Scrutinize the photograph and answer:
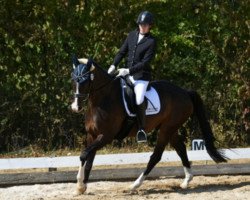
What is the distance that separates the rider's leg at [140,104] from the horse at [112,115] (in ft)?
0.46

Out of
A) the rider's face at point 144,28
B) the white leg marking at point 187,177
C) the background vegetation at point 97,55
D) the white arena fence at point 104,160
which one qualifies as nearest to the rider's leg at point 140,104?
the rider's face at point 144,28

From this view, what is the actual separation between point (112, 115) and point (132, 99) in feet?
1.23

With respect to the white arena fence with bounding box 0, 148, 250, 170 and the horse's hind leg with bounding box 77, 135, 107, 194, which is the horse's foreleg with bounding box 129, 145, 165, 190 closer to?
the horse's hind leg with bounding box 77, 135, 107, 194

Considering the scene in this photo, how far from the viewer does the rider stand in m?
7.80

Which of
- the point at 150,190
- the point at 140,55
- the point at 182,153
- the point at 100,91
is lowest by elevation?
the point at 150,190

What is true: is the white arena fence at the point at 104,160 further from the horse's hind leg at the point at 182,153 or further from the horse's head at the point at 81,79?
the horse's head at the point at 81,79

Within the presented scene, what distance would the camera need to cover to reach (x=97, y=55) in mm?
12422

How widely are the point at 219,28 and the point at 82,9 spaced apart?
3.03m

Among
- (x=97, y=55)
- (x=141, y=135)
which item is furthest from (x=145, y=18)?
(x=97, y=55)

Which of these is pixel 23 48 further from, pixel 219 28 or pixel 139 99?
pixel 139 99

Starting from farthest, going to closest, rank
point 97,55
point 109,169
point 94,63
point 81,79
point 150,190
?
point 97,55
point 109,169
point 150,190
point 94,63
point 81,79

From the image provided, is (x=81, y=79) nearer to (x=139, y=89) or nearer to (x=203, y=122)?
(x=139, y=89)

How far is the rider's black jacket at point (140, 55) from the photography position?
779cm

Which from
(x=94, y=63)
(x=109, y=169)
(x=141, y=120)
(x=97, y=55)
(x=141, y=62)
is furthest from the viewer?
(x=97, y=55)
